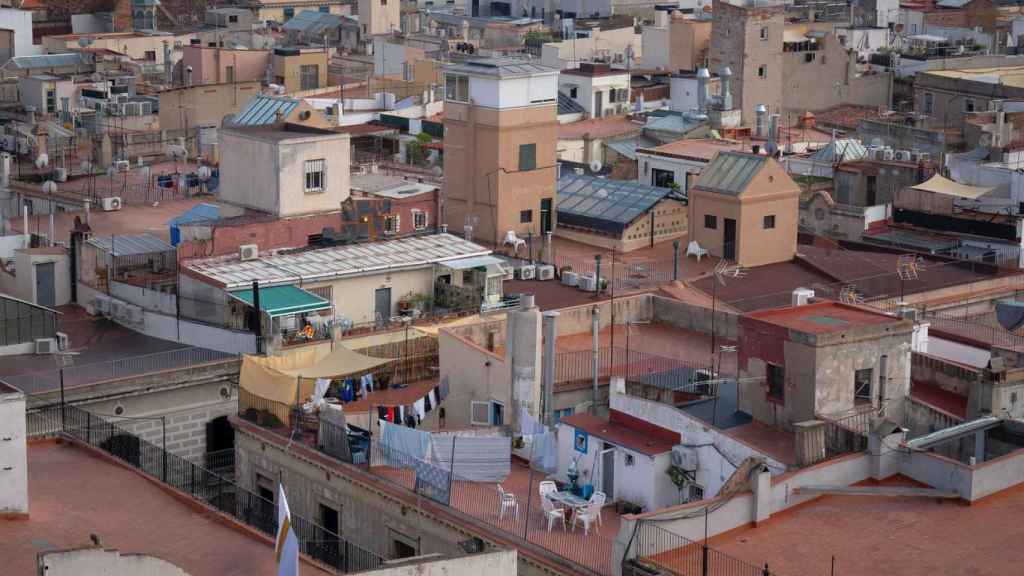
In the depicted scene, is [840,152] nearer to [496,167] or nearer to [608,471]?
[496,167]

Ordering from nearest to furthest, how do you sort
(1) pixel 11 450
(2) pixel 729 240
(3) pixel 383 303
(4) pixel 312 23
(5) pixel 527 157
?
(1) pixel 11 450, (3) pixel 383 303, (2) pixel 729 240, (5) pixel 527 157, (4) pixel 312 23

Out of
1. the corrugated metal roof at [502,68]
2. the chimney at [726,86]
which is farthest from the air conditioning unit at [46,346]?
the chimney at [726,86]

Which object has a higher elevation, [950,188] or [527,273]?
[950,188]

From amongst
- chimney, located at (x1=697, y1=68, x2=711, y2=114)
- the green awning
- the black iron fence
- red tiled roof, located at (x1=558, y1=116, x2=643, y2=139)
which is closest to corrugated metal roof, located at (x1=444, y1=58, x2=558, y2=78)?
the green awning

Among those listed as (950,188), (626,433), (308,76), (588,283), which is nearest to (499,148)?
(588,283)

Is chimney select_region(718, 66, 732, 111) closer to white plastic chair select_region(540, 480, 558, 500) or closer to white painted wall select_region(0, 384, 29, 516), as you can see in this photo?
white plastic chair select_region(540, 480, 558, 500)

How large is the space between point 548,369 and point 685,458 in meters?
5.11

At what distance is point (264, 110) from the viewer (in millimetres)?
63531

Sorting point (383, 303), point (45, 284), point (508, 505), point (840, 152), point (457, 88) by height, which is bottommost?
point (508, 505)

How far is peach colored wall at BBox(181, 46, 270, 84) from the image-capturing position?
8881cm

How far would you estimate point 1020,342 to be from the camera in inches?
1903

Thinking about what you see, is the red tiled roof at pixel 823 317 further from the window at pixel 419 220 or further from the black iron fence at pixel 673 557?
the window at pixel 419 220

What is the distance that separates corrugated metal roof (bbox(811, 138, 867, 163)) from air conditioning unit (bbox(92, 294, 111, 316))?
86.4 ft

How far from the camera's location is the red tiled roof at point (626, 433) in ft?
129
